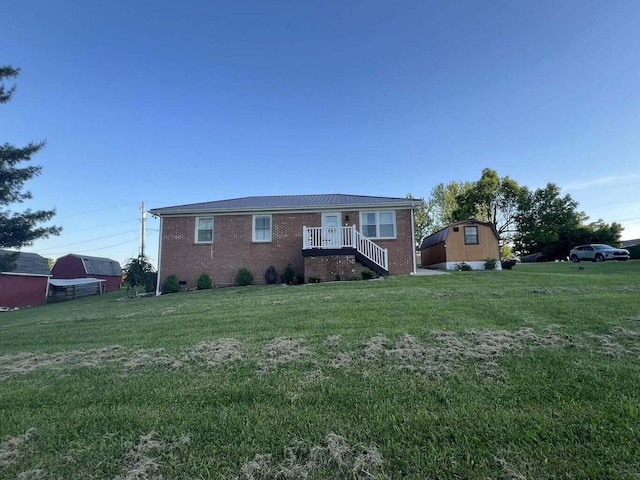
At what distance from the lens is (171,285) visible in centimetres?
1485

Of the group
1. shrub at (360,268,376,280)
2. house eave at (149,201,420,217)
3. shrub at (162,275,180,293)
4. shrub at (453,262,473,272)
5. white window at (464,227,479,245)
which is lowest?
shrub at (162,275,180,293)

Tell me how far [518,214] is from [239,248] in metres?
33.0

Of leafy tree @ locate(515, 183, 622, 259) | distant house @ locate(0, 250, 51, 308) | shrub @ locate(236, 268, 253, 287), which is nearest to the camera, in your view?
shrub @ locate(236, 268, 253, 287)

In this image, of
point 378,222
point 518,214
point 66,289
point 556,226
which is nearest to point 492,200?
point 518,214

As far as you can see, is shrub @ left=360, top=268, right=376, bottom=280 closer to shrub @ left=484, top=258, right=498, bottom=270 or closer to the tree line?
shrub @ left=484, top=258, right=498, bottom=270

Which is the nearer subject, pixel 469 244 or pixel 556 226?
pixel 469 244

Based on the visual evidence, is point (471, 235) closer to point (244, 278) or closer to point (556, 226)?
point (244, 278)

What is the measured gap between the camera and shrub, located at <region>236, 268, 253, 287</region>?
14.8m

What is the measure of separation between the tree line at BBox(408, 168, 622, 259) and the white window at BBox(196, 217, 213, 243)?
976 inches

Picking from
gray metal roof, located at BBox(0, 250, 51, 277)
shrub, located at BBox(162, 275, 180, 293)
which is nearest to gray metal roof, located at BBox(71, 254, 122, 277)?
gray metal roof, located at BBox(0, 250, 51, 277)

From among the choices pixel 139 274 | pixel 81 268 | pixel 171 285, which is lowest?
pixel 171 285

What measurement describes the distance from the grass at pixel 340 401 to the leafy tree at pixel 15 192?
1163 cm

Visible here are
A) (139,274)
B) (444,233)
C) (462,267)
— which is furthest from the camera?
(444,233)

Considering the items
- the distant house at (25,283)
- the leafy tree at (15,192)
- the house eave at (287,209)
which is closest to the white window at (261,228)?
the house eave at (287,209)
